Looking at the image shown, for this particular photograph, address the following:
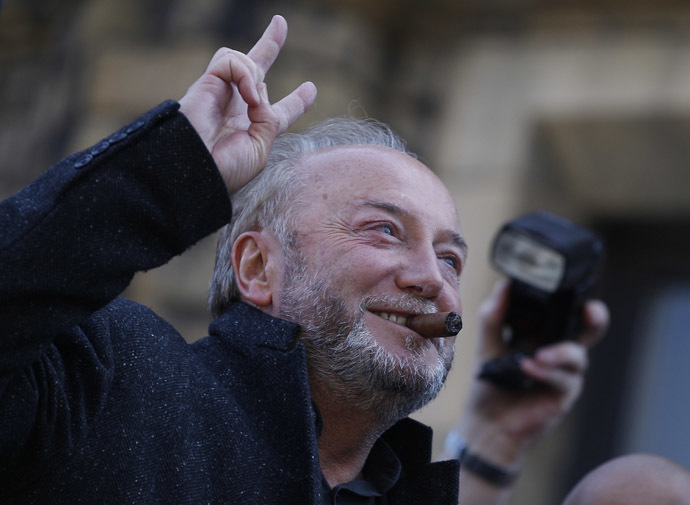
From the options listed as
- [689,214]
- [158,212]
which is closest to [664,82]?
[689,214]

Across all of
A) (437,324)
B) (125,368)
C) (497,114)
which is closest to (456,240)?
(437,324)

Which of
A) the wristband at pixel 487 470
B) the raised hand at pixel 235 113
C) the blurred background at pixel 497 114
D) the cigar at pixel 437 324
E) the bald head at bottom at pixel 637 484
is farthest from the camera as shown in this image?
the blurred background at pixel 497 114

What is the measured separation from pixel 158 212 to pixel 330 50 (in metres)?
2.32

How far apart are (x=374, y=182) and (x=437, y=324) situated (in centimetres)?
31

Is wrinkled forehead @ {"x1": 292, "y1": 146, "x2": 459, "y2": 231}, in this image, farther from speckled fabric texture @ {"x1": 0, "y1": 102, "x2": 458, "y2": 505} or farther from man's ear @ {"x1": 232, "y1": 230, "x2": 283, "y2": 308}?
speckled fabric texture @ {"x1": 0, "y1": 102, "x2": 458, "y2": 505}

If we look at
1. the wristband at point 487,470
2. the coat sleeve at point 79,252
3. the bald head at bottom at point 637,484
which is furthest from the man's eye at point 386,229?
the wristband at point 487,470

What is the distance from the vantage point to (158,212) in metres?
1.42

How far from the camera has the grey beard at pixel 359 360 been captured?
1.72m

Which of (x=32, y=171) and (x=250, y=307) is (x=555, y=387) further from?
(x=32, y=171)

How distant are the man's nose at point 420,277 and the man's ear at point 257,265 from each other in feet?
0.71

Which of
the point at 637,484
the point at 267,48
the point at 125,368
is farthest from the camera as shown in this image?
the point at 637,484

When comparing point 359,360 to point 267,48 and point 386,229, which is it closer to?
point 386,229

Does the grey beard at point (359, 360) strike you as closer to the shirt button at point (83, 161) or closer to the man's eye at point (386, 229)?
the man's eye at point (386, 229)

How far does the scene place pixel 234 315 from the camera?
1.82 metres
